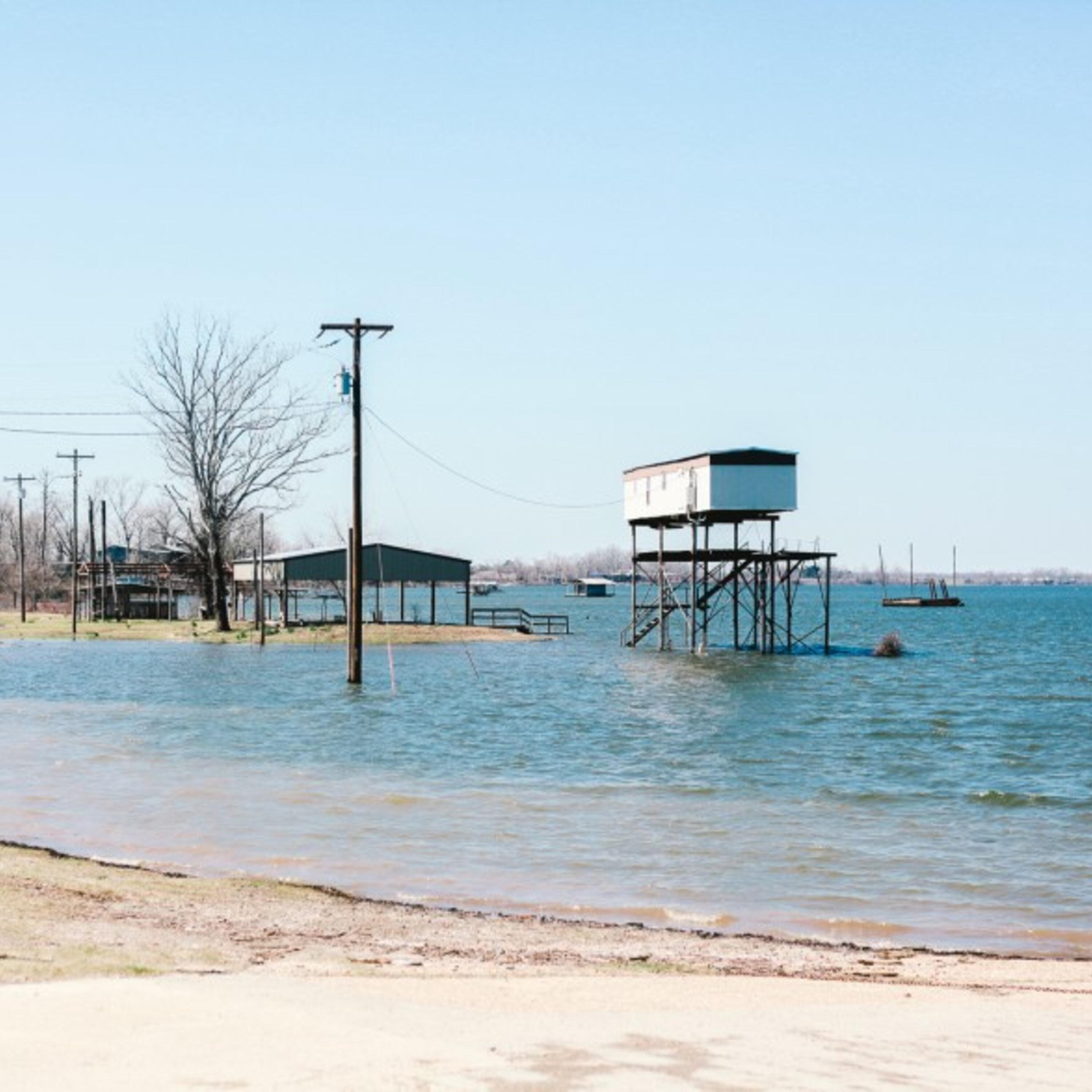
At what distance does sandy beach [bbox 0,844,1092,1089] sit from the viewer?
7.71m

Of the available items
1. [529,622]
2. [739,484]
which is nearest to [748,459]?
[739,484]

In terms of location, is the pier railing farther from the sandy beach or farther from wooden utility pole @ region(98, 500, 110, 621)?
the sandy beach

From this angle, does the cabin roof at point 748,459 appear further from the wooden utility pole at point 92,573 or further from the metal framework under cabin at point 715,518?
the wooden utility pole at point 92,573

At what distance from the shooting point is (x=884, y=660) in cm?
6625

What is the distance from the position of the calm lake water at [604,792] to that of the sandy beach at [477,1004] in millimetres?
1988

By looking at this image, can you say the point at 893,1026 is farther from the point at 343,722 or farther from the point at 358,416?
the point at 358,416

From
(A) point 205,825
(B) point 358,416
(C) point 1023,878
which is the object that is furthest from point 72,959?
(B) point 358,416

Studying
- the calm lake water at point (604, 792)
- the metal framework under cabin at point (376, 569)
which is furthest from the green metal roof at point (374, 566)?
the calm lake water at point (604, 792)

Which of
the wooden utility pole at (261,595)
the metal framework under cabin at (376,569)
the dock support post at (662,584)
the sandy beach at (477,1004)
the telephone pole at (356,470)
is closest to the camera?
the sandy beach at (477,1004)

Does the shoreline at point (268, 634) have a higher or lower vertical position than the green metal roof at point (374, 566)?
lower

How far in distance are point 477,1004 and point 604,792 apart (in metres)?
14.9

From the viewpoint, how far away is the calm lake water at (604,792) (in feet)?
52.7

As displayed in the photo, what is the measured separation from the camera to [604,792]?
24.2 m

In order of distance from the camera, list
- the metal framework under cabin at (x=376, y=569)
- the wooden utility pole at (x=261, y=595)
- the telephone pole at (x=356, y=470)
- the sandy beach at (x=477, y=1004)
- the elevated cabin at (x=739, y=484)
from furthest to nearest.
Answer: the metal framework under cabin at (x=376, y=569) → the wooden utility pole at (x=261, y=595) → the elevated cabin at (x=739, y=484) → the telephone pole at (x=356, y=470) → the sandy beach at (x=477, y=1004)
